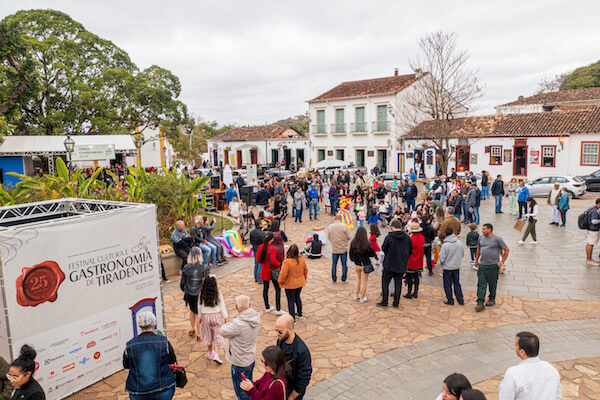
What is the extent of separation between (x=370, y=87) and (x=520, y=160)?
46.8 ft

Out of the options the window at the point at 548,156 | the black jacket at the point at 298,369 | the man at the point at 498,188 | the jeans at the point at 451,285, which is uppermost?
the window at the point at 548,156

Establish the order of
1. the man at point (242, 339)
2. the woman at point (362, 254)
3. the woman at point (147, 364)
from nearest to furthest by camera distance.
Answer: the woman at point (147, 364), the man at point (242, 339), the woman at point (362, 254)

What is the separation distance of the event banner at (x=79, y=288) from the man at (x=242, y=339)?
1997 mm

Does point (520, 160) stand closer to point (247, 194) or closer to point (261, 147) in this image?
point (247, 194)

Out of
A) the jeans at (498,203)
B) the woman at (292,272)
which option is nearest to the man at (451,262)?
the woman at (292,272)

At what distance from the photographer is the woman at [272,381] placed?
3289mm

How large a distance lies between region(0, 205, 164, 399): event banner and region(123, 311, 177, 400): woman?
1483 mm

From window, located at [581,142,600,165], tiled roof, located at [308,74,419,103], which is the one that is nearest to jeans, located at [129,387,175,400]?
window, located at [581,142,600,165]

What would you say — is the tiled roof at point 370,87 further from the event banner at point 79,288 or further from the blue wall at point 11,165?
the event banner at point 79,288

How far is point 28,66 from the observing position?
2006 centimetres

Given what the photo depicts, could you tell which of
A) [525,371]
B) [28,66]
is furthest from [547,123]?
[28,66]

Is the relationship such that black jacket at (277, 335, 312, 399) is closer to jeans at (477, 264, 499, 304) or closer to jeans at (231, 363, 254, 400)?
jeans at (231, 363, 254, 400)

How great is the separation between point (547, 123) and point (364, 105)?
47.0 ft

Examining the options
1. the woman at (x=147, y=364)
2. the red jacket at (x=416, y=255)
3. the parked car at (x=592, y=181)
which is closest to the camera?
the woman at (x=147, y=364)
